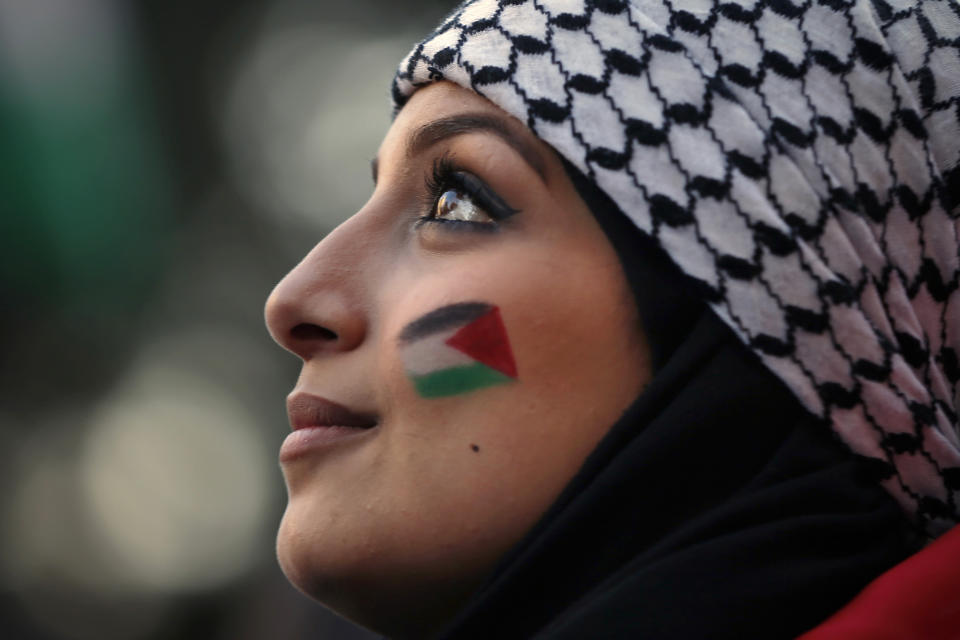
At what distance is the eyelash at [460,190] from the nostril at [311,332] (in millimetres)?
290

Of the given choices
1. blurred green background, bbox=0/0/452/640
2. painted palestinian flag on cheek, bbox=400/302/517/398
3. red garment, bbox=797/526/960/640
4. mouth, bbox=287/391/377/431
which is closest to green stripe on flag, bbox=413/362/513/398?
painted palestinian flag on cheek, bbox=400/302/517/398

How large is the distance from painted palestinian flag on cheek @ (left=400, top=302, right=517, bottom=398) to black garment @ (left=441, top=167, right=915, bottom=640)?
0.80 feet

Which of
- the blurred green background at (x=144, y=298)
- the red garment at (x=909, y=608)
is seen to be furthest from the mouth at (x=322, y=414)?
the blurred green background at (x=144, y=298)

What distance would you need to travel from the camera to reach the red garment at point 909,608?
4.70 ft

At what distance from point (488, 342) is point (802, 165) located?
0.66 metres

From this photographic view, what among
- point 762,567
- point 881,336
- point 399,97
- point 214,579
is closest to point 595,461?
point 762,567

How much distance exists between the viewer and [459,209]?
1.91 m

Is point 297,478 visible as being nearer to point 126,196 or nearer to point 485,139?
point 485,139

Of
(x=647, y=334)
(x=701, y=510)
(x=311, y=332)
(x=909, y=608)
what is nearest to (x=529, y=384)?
(x=647, y=334)

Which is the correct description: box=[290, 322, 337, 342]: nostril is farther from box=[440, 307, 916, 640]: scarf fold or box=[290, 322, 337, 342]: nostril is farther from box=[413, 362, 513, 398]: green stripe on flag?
box=[440, 307, 916, 640]: scarf fold

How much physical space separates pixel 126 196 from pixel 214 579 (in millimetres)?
3522

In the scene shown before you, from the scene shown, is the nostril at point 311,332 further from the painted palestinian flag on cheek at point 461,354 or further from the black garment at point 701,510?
the black garment at point 701,510

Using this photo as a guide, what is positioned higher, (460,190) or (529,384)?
(460,190)

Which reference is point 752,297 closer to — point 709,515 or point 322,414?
point 709,515
